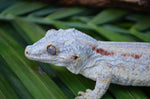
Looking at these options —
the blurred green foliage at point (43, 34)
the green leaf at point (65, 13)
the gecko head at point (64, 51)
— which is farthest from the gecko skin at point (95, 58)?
the green leaf at point (65, 13)

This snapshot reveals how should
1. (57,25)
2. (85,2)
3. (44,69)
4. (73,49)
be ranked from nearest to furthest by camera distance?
(73,49) < (44,69) < (57,25) < (85,2)

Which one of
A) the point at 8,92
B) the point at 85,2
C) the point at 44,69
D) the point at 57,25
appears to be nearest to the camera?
the point at 8,92

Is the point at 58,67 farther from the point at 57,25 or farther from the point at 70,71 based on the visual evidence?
the point at 57,25

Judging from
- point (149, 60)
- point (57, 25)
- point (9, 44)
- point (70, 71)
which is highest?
point (9, 44)

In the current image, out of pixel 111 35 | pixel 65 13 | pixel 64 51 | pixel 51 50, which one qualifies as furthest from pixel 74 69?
pixel 65 13

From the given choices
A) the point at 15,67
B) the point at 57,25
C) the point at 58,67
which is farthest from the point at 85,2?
the point at 15,67

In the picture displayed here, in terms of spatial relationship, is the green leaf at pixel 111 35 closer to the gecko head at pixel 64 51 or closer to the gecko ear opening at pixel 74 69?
the gecko head at pixel 64 51

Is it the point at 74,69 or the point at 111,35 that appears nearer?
the point at 74,69

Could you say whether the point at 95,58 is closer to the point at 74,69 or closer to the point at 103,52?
the point at 103,52
